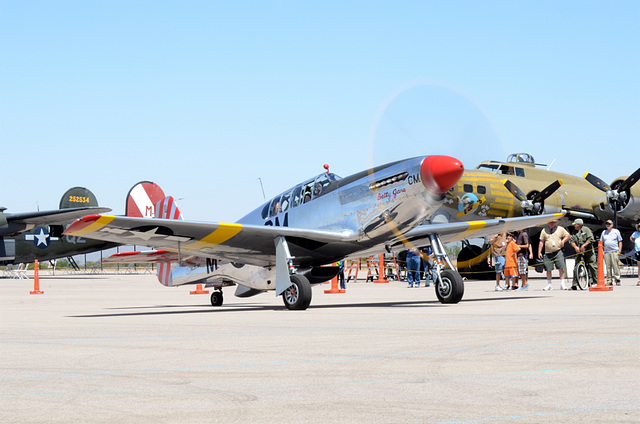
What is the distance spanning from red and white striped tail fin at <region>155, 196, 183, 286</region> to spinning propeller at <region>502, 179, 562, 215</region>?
13.0 metres

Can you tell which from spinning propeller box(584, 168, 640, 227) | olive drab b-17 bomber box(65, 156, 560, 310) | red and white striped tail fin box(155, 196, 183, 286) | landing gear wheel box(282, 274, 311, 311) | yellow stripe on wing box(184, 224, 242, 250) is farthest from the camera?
spinning propeller box(584, 168, 640, 227)

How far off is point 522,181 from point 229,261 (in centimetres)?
1555

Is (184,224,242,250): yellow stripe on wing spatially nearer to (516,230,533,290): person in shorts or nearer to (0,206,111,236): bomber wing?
(516,230,533,290): person in shorts

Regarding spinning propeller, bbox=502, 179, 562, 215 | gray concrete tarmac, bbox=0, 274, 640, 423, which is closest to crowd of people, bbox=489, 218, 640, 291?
spinning propeller, bbox=502, 179, 562, 215

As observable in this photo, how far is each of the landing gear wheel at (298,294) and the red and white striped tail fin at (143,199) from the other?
19.6 ft

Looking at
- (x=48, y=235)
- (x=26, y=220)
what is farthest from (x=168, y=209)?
(x=48, y=235)

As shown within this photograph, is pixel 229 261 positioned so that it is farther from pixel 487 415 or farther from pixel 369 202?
pixel 487 415

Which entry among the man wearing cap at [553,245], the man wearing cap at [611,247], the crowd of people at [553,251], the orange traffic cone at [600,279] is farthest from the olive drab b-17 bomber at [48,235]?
the orange traffic cone at [600,279]

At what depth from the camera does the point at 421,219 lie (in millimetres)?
13055

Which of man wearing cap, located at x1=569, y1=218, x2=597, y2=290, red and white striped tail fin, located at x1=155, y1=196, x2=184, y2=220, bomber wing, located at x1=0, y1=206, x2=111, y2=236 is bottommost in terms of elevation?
man wearing cap, located at x1=569, y1=218, x2=597, y2=290

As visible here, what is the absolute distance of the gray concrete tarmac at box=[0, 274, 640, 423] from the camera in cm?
385

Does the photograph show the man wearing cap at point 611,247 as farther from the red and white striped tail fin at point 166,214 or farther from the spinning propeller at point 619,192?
the red and white striped tail fin at point 166,214

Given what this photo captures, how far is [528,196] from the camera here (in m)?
27.0

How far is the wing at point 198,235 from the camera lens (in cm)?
1205
